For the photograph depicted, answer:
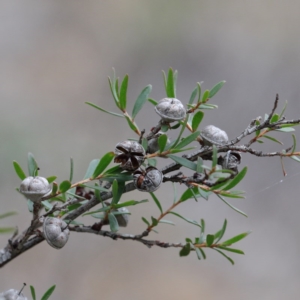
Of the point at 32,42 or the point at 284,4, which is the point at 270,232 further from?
the point at 32,42

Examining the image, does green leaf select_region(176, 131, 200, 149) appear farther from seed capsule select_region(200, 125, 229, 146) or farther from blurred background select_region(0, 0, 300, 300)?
blurred background select_region(0, 0, 300, 300)

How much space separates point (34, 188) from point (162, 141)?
102 mm

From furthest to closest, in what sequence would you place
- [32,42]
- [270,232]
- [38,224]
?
[32,42] < [270,232] < [38,224]

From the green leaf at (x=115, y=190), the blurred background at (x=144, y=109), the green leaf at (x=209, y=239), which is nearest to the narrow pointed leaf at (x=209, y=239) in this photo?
the green leaf at (x=209, y=239)

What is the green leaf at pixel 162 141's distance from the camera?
31 cm

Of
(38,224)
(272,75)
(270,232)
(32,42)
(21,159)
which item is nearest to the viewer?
(38,224)

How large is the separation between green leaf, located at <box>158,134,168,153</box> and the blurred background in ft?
3.18

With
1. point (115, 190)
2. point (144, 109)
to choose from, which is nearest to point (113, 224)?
point (115, 190)

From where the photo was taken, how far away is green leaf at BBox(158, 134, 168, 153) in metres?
0.31

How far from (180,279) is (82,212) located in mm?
1027

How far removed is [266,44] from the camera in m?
1.53

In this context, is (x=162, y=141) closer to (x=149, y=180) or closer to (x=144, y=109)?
(x=149, y=180)

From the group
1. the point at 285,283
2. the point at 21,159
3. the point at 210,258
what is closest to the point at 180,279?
the point at 210,258

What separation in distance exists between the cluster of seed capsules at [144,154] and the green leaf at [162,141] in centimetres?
2
